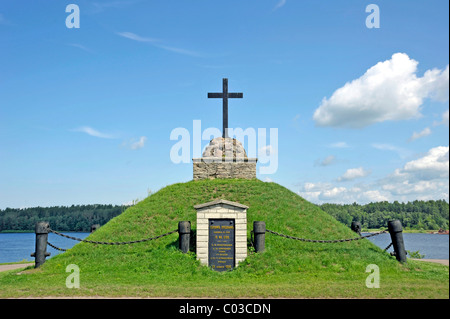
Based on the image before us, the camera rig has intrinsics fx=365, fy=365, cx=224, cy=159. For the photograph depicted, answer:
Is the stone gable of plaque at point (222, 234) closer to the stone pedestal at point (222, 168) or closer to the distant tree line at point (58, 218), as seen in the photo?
the stone pedestal at point (222, 168)

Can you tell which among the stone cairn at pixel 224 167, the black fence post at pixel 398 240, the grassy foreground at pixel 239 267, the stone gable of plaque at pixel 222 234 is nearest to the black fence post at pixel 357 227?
the grassy foreground at pixel 239 267

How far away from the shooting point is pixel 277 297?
9.78m

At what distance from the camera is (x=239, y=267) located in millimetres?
13508

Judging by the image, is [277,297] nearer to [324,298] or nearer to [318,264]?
[324,298]

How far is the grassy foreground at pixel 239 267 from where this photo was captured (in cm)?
1059

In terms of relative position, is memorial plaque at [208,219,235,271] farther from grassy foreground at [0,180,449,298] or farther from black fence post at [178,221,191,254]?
black fence post at [178,221,191,254]

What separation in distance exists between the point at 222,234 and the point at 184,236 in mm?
1677

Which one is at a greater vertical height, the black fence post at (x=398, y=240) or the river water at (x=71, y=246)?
the black fence post at (x=398, y=240)

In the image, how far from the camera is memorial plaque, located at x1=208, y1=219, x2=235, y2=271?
45.1 ft

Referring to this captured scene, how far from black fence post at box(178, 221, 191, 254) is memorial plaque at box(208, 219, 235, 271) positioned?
3.72ft

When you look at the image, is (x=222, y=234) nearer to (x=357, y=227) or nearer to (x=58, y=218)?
(x=357, y=227)

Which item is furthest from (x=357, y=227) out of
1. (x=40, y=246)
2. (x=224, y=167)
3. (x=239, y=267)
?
(x=40, y=246)

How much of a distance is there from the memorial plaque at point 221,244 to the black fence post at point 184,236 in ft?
3.72

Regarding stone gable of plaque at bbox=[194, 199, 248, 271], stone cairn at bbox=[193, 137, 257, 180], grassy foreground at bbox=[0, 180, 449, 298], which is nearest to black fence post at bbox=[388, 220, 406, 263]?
grassy foreground at bbox=[0, 180, 449, 298]
